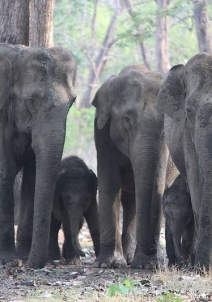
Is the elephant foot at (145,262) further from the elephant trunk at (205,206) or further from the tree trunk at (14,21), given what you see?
the tree trunk at (14,21)

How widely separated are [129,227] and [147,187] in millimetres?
1953

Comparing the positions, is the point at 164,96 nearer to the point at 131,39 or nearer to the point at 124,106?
the point at 124,106

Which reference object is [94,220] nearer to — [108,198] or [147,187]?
[108,198]

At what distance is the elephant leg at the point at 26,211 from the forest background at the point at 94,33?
272 cm

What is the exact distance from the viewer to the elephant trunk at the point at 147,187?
9609 millimetres

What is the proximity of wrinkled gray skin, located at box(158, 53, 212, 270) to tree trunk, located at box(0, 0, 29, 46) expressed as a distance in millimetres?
3631

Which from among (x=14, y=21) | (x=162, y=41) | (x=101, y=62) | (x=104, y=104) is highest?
(x=101, y=62)

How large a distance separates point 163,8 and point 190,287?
708 inches

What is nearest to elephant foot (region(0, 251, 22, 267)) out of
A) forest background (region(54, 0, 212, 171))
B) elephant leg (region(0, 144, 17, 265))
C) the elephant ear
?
elephant leg (region(0, 144, 17, 265))

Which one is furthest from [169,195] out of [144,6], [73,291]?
[144,6]

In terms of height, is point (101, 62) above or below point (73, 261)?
above

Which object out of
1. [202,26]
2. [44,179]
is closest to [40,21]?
[44,179]

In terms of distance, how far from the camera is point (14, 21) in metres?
12.9

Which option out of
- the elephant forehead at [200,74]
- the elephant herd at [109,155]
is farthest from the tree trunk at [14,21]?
the elephant forehead at [200,74]
